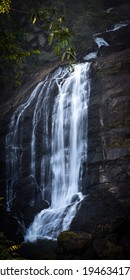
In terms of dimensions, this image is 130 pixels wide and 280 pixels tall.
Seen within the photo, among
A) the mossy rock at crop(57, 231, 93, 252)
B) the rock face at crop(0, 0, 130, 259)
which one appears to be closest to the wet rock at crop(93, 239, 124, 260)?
the rock face at crop(0, 0, 130, 259)

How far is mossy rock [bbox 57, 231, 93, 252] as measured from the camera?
31.3 ft

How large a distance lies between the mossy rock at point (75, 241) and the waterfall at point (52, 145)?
3.07m

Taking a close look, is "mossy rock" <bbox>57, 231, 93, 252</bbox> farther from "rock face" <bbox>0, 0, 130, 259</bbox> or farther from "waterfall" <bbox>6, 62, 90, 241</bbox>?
"waterfall" <bbox>6, 62, 90, 241</bbox>

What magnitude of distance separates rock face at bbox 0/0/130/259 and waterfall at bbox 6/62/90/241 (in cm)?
55

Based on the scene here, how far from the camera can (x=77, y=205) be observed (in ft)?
43.9

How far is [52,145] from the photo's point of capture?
53.6 ft

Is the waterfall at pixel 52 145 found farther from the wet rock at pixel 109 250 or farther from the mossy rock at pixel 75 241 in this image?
the wet rock at pixel 109 250

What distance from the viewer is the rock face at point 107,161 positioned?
33.3 feet

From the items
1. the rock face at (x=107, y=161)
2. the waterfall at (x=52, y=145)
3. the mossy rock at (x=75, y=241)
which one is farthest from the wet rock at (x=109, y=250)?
the waterfall at (x=52, y=145)

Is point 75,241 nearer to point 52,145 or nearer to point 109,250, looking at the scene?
point 109,250

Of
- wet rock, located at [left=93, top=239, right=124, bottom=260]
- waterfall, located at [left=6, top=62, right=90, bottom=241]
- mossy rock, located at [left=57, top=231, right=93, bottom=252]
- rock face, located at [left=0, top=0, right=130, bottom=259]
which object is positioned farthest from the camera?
waterfall, located at [left=6, top=62, right=90, bottom=241]

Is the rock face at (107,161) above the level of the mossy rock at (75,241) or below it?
above

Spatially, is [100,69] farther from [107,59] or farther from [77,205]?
[77,205]

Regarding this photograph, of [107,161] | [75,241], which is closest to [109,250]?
[75,241]
